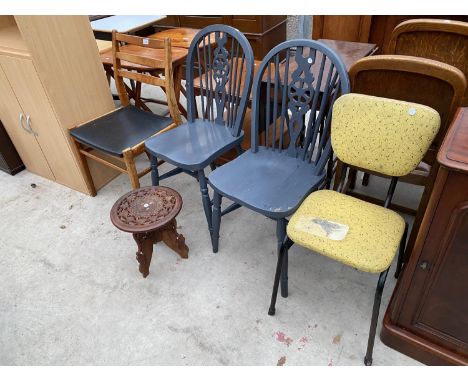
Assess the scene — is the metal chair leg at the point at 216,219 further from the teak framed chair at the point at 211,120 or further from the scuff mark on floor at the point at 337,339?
the scuff mark on floor at the point at 337,339

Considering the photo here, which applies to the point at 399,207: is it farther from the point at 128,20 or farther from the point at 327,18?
the point at 128,20

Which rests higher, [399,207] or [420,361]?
[399,207]

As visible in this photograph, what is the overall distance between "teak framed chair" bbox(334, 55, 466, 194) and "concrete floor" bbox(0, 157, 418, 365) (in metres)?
0.84

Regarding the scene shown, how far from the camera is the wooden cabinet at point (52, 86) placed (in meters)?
1.80

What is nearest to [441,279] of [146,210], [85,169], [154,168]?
[146,210]

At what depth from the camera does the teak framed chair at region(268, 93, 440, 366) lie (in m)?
1.13

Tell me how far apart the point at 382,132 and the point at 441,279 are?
0.53 meters

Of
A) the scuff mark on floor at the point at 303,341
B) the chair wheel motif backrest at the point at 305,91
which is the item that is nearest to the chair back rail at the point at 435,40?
the chair wheel motif backrest at the point at 305,91

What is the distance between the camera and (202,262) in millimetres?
1786

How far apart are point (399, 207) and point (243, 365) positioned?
117 centimetres

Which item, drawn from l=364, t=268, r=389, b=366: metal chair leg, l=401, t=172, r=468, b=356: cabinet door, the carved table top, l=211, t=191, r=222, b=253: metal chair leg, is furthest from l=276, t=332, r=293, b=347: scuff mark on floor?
the carved table top

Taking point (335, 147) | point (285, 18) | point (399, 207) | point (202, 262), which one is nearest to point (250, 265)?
point (202, 262)

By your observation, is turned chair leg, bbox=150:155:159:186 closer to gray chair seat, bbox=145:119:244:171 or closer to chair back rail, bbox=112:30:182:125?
gray chair seat, bbox=145:119:244:171

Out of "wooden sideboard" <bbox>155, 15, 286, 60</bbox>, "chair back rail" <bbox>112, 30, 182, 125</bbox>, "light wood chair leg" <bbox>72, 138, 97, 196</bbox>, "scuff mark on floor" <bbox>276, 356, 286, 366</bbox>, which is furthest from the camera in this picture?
"wooden sideboard" <bbox>155, 15, 286, 60</bbox>
